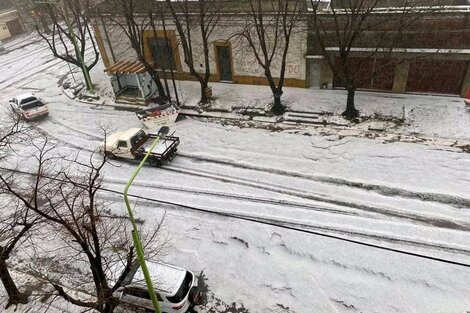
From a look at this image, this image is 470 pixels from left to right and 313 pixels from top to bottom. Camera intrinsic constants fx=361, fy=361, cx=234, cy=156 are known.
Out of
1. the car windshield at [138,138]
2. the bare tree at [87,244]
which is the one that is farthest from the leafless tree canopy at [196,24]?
the bare tree at [87,244]

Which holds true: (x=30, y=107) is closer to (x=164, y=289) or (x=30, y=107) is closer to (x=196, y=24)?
(x=196, y=24)

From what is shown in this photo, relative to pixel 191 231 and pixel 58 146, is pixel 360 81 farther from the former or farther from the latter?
pixel 58 146

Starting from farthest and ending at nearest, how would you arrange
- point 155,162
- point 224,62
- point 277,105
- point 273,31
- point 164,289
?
point 224,62, point 273,31, point 277,105, point 155,162, point 164,289

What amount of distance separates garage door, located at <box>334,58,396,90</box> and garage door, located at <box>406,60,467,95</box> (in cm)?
115

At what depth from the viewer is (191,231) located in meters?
15.8

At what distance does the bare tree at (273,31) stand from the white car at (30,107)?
1493 cm

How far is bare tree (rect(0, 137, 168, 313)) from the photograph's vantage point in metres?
10.3

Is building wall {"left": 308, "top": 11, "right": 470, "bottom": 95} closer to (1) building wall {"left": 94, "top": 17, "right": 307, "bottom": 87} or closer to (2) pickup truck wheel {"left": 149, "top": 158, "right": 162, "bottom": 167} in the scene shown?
(1) building wall {"left": 94, "top": 17, "right": 307, "bottom": 87}

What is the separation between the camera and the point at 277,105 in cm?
2258

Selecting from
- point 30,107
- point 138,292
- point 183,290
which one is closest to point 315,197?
point 183,290

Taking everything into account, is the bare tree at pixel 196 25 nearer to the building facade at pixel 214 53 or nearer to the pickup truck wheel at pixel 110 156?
the building facade at pixel 214 53

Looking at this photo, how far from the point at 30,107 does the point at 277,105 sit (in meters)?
17.2

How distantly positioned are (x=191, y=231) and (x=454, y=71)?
17.6 metres

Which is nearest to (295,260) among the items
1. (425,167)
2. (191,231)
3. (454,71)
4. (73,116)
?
(191,231)
